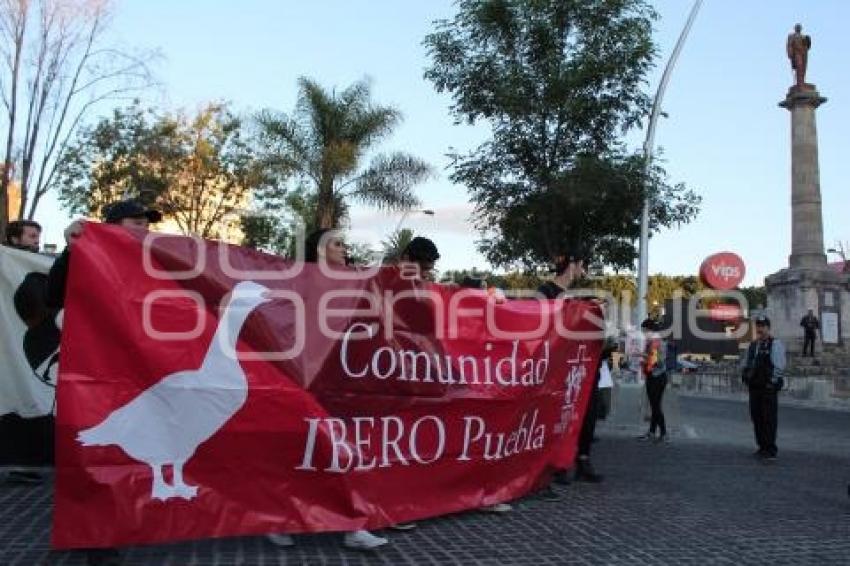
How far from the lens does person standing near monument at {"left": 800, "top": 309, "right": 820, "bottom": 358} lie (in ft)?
104

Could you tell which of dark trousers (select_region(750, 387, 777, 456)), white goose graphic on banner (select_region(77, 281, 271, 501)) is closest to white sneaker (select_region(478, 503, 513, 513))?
white goose graphic on banner (select_region(77, 281, 271, 501))

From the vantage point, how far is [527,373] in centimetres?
673

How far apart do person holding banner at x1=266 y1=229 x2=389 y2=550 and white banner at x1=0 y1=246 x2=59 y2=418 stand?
8.08ft

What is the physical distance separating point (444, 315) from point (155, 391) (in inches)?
86.6

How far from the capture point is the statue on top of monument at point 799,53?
35312 millimetres

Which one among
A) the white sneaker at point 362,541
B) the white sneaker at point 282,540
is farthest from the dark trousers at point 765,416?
the white sneaker at point 282,540

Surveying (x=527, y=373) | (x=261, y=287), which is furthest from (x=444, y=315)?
(x=261, y=287)

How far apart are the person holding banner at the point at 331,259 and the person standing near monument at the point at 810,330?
29.3 meters

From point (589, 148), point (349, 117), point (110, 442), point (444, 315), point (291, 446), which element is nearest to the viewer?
point (110, 442)

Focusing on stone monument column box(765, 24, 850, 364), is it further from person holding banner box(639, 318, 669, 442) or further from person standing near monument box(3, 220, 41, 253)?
person standing near monument box(3, 220, 41, 253)

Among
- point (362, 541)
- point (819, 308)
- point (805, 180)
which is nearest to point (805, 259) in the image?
point (819, 308)

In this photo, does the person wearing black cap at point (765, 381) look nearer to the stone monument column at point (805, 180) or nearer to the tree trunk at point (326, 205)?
the tree trunk at point (326, 205)

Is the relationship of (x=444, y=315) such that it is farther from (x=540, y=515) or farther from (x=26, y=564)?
(x=26, y=564)

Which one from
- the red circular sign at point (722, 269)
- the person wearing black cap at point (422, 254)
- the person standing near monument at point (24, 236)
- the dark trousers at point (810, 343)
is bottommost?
the person wearing black cap at point (422, 254)
